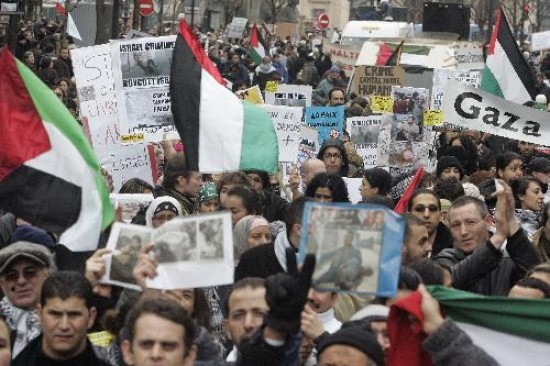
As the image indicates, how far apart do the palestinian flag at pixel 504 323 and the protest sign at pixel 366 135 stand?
976cm

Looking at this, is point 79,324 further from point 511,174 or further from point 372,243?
point 511,174

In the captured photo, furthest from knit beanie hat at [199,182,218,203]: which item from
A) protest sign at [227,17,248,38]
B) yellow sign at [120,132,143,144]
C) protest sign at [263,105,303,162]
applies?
protest sign at [227,17,248,38]

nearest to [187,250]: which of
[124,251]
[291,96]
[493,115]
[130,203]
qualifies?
[124,251]

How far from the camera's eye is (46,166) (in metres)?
7.57

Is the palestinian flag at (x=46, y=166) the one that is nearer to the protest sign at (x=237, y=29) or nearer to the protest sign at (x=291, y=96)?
the protest sign at (x=291, y=96)

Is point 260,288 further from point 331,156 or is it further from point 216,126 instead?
point 331,156

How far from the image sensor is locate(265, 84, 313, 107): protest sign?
18.0 m

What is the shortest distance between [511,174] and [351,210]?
303 inches

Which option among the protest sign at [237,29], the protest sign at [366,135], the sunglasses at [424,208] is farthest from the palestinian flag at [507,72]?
the protest sign at [237,29]

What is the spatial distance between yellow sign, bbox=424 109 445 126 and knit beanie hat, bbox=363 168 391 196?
4.46 meters

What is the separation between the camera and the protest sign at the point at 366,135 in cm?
1584

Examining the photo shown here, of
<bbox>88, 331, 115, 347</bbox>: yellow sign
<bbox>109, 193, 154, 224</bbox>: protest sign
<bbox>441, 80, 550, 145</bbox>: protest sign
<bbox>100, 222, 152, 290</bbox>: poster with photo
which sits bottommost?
<bbox>109, 193, 154, 224</bbox>: protest sign

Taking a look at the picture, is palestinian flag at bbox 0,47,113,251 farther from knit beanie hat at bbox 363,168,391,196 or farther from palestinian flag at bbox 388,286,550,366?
knit beanie hat at bbox 363,168,391,196

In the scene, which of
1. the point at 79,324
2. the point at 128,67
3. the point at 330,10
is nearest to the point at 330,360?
the point at 79,324
